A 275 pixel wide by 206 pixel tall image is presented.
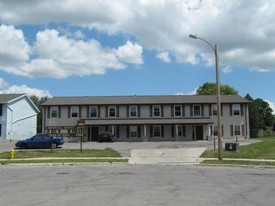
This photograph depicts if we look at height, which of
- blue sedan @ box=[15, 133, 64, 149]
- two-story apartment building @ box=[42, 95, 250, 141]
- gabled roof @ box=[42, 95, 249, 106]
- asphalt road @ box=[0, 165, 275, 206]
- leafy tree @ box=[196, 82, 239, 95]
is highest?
leafy tree @ box=[196, 82, 239, 95]

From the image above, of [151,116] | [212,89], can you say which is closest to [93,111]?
[151,116]

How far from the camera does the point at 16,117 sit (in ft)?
219

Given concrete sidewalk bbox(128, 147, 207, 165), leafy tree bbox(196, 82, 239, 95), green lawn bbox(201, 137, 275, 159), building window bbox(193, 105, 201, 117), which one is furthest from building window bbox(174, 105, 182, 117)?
leafy tree bbox(196, 82, 239, 95)

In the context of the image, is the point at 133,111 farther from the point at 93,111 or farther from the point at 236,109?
the point at 236,109

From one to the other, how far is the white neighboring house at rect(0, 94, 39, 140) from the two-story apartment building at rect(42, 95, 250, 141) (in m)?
6.36

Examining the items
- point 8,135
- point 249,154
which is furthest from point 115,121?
point 249,154

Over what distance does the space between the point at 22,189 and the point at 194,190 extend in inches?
208

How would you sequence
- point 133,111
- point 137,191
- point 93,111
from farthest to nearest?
point 93,111 → point 133,111 → point 137,191

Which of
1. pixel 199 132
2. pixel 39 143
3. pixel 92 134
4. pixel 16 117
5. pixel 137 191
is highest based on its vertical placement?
pixel 16 117

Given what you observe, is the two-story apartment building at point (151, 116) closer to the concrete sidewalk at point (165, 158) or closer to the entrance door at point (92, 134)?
the entrance door at point (92, 134)

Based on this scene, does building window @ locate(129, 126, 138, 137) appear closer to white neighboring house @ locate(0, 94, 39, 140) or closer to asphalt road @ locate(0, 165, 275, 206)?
white neighboring house @ locate(0, 94, 39, 140)

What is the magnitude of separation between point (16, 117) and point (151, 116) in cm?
2079

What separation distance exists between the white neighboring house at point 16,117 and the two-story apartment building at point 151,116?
20.9 ft

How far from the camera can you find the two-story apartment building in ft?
194
